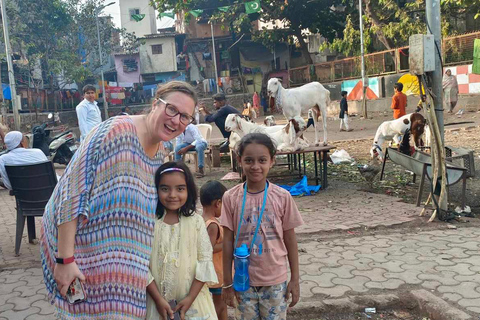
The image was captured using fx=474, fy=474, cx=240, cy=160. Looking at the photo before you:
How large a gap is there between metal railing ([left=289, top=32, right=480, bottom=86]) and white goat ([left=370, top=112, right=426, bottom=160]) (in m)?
10.7

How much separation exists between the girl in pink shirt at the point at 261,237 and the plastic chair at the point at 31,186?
132 inches

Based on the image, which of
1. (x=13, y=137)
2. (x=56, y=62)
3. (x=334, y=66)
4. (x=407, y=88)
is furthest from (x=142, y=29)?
(x=13, y=137)

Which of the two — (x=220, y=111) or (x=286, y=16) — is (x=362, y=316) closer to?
(x=220, y=111)

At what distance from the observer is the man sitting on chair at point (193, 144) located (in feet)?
31.8

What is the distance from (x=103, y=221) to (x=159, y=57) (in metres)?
39.8

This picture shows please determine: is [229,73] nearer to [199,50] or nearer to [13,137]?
[199,50]

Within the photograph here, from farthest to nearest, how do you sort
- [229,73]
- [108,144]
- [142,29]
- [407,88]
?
[142,29]
[229,73]
[407,88]
[108,144]

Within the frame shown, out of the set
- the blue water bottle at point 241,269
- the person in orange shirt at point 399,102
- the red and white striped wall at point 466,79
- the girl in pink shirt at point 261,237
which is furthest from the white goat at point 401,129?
the red and white striped wall at point 466,79

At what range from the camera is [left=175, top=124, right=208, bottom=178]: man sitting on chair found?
9.70 metres

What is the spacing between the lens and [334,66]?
28.6 meters

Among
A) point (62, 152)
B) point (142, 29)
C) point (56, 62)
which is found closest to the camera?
point (62, 152)

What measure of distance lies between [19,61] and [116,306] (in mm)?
30932

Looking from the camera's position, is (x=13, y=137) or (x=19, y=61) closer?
(x=13, y=137)

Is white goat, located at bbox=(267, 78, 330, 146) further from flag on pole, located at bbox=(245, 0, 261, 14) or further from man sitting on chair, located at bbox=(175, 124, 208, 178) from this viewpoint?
flag on pole, located at bbox=(245, 0, 261, 14)
